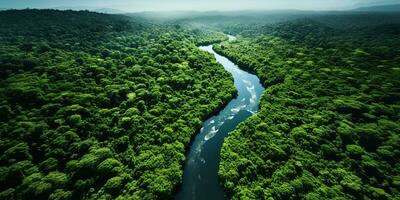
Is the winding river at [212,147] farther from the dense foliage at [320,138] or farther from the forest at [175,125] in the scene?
the dense foliage at [320,138]

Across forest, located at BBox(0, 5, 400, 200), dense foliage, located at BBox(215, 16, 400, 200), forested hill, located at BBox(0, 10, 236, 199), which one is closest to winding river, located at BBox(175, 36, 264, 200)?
forest, located at BBox(0, 5, 400, 200)

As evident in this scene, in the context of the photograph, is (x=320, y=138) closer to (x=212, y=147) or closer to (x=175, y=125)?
(x=212, y=147)

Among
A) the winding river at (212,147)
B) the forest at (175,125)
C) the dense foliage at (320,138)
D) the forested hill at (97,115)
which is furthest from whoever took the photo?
the winding river at (212,147)

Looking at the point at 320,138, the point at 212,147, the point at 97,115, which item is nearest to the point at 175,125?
the point at 212,147

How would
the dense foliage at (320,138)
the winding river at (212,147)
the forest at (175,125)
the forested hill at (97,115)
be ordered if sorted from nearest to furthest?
the dense foliage at (320,138)
the forest at (175,125)
the forested hill at (97,115)
the winding river at (212,147)

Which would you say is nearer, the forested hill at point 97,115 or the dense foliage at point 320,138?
the dense foliage at point 320,138

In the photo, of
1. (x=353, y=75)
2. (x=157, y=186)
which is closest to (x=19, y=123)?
(x=157, y=186)

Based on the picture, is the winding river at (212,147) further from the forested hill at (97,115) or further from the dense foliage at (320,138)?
the dense foliage at (320,138)

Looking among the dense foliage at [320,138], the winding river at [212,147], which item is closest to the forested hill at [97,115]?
the winding river at [212,147]
